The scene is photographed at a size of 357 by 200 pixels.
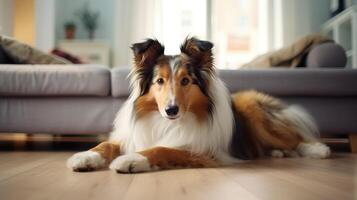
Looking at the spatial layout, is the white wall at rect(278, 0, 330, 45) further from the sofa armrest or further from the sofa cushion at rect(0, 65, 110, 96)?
the sofa cushion at rect(0, 65, 110, 96)

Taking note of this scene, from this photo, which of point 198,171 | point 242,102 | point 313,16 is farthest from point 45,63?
point 313,16

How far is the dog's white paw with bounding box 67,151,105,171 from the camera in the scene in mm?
1822

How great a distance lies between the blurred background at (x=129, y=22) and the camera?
6.73 meters

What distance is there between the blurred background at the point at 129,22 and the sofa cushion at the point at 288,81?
373 cm

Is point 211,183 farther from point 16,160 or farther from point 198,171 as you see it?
point 16,160

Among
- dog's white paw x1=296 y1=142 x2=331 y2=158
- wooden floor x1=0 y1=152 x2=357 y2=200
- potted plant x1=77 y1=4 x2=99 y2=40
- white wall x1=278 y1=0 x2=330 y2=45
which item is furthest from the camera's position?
potted plant x1=77 y1=4 x2=99 y2=40

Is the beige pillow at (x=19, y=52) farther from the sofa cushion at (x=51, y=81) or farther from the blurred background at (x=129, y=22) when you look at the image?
the blurred background at (x=129, y=22)

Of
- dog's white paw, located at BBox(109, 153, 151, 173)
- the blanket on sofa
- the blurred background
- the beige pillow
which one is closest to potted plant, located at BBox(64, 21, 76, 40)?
the blurred background

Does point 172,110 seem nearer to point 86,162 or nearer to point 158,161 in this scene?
point 158,161

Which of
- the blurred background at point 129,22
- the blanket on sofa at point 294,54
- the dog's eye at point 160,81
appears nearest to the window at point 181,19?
the blurred background at point 129,22

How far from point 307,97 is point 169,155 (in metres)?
1.55

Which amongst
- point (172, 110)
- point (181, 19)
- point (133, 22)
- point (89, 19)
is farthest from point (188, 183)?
point (89, 19)

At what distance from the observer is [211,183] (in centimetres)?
151

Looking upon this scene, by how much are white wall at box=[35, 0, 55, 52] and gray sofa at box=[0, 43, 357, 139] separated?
406cm
